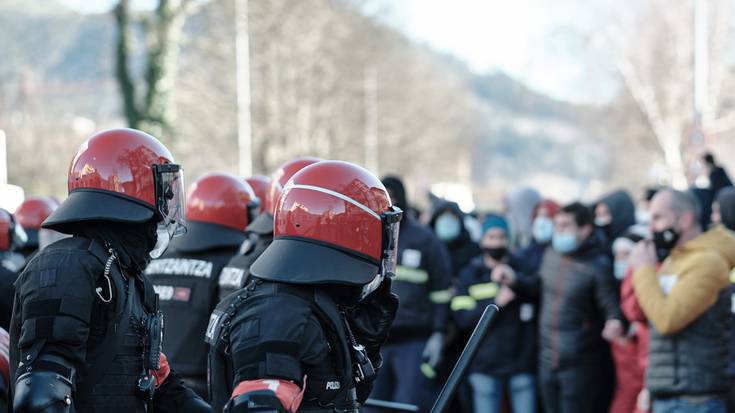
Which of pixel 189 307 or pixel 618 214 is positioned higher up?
pixel 618 214

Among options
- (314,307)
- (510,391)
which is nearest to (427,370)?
(510,391)

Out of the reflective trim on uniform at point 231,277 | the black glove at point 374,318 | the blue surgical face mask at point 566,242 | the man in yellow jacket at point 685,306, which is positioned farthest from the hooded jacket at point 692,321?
the black glove at point 374,318

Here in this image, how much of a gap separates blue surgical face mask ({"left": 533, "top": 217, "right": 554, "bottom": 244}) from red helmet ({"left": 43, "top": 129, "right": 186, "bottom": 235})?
5217mm

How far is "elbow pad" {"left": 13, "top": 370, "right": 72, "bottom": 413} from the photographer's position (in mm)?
2838

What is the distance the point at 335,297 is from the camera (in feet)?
9.62

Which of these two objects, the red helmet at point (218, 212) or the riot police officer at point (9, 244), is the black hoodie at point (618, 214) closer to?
the red helmet at point (218, 212)

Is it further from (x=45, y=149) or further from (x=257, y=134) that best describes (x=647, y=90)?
(x=45, y=149)

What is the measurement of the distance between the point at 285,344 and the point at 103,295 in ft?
3.19

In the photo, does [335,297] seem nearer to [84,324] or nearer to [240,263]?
[84,324]

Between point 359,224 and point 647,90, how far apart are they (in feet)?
108

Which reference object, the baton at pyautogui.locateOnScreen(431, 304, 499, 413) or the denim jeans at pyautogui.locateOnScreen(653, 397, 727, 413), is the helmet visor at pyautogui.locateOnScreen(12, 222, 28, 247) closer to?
the baton at pyautogui.locateOnScreen(431, 304, 499, 413)

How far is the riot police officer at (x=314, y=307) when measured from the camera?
2561mm

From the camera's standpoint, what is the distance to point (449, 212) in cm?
848

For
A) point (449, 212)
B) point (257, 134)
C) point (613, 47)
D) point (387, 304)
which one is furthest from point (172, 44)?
point (387, 304)
